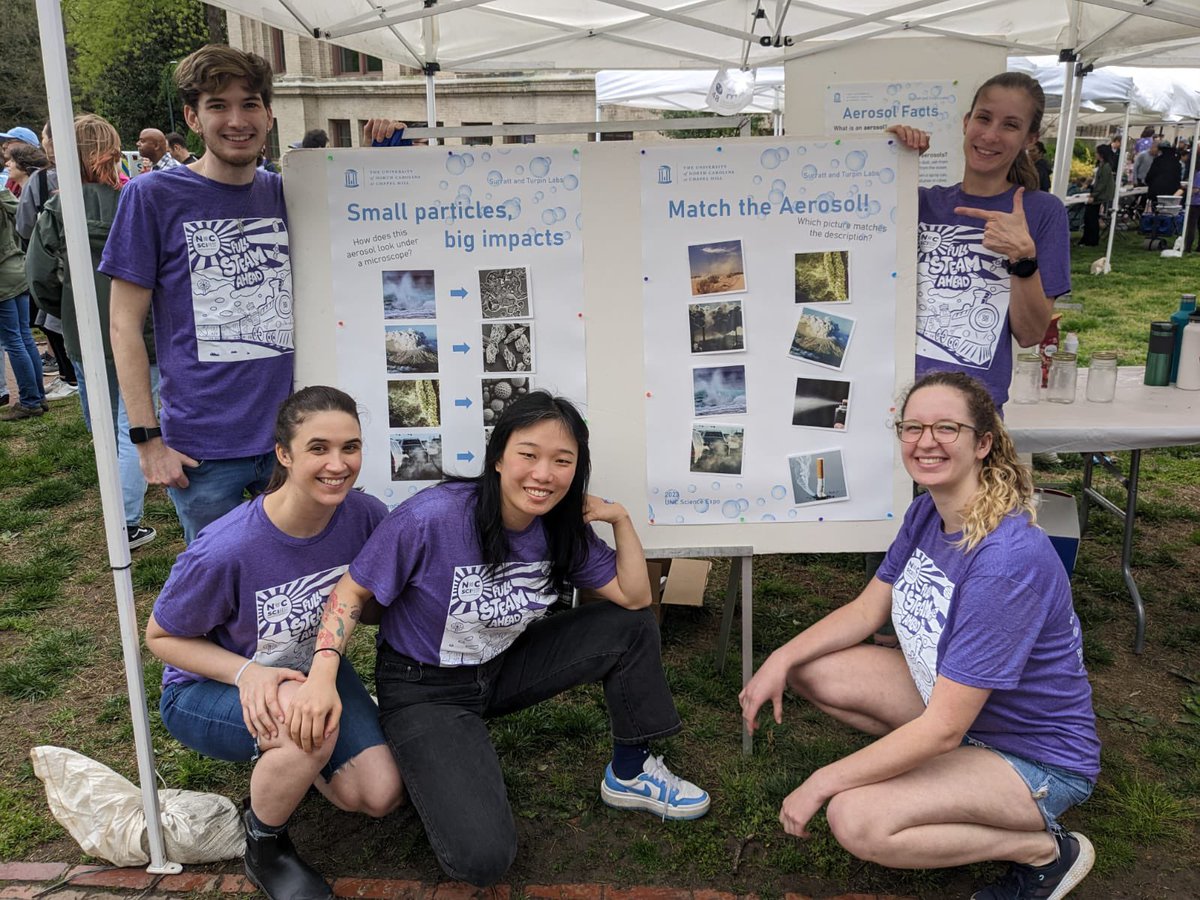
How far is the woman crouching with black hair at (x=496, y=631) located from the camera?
2.36 m

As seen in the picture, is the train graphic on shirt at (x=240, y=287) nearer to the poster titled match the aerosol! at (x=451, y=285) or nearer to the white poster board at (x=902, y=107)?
the poster titled match the aerosol! at (x=451, y=285)

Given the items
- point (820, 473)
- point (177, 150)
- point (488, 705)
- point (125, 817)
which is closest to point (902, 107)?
point (820, 473)

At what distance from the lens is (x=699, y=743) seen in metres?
3.14

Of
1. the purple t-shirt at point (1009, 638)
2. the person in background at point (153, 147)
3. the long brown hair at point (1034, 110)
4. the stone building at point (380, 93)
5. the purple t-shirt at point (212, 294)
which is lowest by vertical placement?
the purple t-shirt at point (1009, 638)

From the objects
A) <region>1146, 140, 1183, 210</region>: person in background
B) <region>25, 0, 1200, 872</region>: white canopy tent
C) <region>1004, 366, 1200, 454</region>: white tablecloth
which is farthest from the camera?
<region>1146, 140, 1183, 210</region>: person in background

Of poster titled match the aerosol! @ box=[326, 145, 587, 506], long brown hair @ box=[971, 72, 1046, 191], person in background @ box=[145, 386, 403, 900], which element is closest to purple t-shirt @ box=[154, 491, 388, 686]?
person in background @ box=[145, 386, 403, 900]

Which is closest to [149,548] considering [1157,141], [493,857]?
[493,857]

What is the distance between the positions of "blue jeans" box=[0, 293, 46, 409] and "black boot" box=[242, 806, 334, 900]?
5702 millimetres

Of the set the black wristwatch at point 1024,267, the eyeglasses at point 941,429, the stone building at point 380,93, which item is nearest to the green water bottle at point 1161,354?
the black wristwatch at point 1024,267

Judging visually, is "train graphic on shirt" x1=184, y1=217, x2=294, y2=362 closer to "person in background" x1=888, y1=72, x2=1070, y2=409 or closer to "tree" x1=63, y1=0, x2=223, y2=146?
"person in background" x1=888, y1=72, x2=1070, y2=409

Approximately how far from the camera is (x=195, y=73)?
8.30 feet

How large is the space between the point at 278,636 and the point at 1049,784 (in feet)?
6.05

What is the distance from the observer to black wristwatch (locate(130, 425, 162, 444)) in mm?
2598

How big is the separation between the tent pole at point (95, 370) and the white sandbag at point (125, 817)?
45 mm
